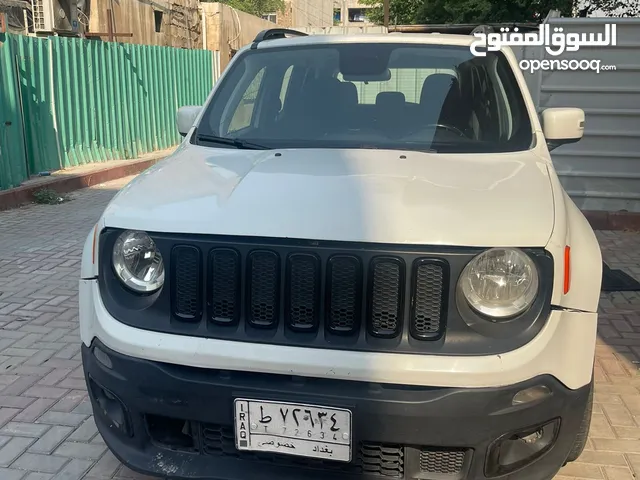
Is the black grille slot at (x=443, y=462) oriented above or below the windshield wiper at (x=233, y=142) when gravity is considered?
below

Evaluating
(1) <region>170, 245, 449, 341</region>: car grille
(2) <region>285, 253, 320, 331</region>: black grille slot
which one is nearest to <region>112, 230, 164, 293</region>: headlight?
(1) <region>170, 245, 449, 341</region>: car grille

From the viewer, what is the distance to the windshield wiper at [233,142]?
3.17m

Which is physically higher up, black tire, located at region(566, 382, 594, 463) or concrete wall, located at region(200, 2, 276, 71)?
concrete wall, located at region(200, 2, 276, 71)

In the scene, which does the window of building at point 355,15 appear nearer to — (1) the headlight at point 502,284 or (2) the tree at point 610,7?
(2) the tree at point 610,7

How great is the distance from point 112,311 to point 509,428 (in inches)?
56.6

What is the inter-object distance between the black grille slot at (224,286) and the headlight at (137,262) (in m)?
0.23

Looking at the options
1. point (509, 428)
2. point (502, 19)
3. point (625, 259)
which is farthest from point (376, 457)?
point (502, 19)

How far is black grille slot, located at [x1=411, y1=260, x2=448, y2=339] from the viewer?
2.11m

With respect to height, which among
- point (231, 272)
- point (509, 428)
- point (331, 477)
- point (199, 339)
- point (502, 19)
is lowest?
point (331, 477)

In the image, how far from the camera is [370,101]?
3.48 meters

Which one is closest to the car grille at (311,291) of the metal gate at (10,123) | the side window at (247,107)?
the side window at (247,107)

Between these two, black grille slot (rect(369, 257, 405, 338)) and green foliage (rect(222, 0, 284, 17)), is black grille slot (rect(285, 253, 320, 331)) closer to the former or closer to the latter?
black grille slot (rect(369, 257, 405, 338))

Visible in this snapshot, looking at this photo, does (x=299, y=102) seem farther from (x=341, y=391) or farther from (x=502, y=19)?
(x=502, y=19)

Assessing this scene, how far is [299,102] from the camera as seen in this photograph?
3.51 metres
